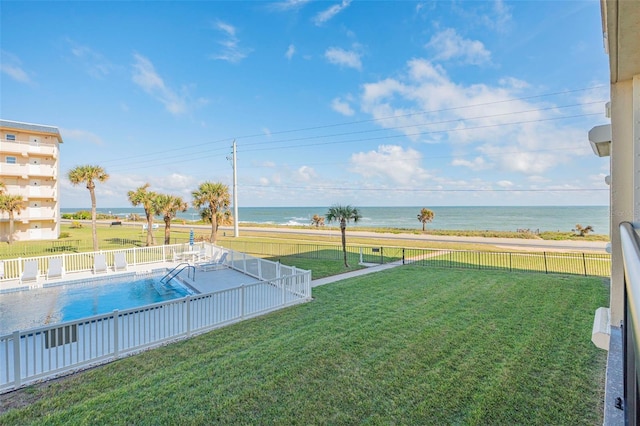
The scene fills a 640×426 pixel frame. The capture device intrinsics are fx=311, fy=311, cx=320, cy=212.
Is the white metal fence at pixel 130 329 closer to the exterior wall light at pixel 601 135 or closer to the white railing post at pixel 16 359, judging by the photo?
the white railing post at pixel 16 359

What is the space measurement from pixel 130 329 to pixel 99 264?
8066mm

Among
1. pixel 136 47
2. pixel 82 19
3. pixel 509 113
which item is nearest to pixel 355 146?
pixel 509 113

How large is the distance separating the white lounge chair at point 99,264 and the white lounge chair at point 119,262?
1.52 feet

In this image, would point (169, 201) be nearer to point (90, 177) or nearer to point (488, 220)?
point (90, 177)

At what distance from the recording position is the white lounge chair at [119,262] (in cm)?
1398

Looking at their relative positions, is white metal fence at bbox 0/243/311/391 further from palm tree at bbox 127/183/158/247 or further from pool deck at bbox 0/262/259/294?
palm tree at bbox 127/183/158/247

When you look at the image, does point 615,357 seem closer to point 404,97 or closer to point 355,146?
point 404,97

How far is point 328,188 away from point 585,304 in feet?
156

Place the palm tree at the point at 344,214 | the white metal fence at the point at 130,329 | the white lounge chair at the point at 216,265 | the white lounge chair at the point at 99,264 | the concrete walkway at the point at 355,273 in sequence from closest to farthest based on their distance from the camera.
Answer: the white metal fence at the point at 130,329
the concrete walkway at the point at 355,273
the white lounge chair at the point at 99,264
the white lounge chair at the point at 216,265
the palm tree at the point at 344,214

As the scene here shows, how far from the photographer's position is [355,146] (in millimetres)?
46219

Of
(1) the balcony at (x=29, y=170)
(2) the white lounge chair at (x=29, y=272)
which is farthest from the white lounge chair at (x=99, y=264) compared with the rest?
(1) the balcony at (x=29, y=170)

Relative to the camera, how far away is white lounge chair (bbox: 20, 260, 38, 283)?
37.8ft

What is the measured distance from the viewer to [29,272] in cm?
1164

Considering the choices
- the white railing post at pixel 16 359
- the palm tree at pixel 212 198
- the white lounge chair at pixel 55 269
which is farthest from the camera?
the palm tree at pixel 212 198
